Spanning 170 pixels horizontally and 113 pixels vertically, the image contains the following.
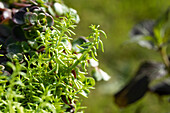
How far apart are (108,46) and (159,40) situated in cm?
79

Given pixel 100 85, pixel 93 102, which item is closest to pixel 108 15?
pixel 100 85

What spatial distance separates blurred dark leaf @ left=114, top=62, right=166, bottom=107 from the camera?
604 millimetres

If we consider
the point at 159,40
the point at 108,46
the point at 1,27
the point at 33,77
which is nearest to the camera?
the point at 33,77

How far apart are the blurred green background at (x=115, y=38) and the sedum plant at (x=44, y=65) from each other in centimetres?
99

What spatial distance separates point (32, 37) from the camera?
12.9 inches

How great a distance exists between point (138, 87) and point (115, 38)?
0.91 metres

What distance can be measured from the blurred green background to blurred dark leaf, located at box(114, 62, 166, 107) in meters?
0.65

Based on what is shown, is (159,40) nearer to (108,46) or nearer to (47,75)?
(47,75)

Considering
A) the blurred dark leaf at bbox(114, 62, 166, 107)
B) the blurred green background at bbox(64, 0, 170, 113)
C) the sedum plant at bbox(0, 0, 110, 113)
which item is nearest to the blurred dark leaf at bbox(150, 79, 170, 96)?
the blurred dark leaf at bbox(114, 62, 166, 107)

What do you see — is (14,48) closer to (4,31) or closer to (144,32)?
(4,31)

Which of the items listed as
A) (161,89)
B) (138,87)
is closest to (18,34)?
(138,87)

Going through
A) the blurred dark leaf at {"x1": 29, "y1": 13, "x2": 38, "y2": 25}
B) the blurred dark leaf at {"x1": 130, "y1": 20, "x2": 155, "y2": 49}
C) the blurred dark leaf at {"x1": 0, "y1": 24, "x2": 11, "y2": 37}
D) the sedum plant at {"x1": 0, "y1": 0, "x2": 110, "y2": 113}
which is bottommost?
the sedum plant at {"x1": 0, "y1": 0, "x2": 110, "y2": 113}

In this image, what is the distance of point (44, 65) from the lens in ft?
0.94

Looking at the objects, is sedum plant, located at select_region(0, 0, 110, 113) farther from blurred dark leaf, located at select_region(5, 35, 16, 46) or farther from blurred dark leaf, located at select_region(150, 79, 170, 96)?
blurred dark leaf, located at select_region(150, 79, 170, 96)
